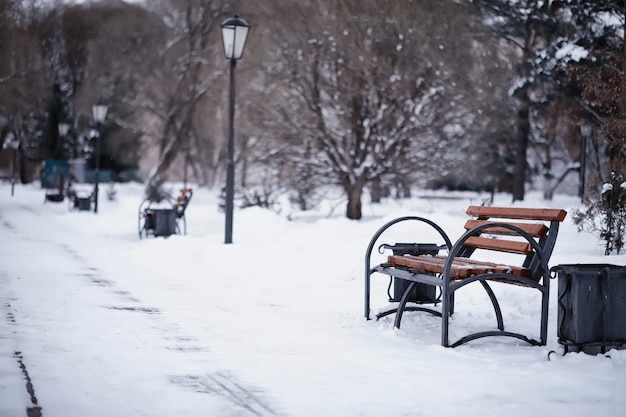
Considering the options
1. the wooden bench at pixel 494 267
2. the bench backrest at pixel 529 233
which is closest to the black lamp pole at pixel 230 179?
the wooden bench at pixel 494 267

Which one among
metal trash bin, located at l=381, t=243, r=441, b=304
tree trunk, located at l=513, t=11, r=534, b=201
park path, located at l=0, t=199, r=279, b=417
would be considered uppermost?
tree trunk, located at l=513, t=11, r=534, b=201

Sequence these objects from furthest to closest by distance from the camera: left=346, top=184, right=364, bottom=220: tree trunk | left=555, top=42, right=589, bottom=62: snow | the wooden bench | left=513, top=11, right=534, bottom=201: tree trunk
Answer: left=513, top=11, right=534, bottom=201: tree trunk
left=346, top=184, right=364, bottom=220: tree trunk
left=555, top=42, right=589, bottom=62: snow
the wooden bench

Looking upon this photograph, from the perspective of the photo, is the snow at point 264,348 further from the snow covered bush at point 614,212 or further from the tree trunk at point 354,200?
the tree trunk at point 354,200

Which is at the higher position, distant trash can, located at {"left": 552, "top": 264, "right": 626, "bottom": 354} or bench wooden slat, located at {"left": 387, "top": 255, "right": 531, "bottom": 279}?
bench wooden slat, located at {"left": 387, "top": 255, "right": 531, "bottom": 279}

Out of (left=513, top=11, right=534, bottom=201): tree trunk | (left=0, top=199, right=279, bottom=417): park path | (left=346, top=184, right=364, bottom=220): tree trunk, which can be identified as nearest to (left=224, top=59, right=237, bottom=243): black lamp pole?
(left=0, top=199, right=279, bottom=417): park path

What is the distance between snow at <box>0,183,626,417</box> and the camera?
547 cm

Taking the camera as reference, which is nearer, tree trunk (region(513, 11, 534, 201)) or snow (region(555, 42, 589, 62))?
snow (region(555, 42, 589, 62))

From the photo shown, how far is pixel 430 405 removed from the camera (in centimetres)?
543

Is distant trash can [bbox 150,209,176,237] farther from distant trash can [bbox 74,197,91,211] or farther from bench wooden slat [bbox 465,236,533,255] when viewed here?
distant trash can [bbox 74,197,91,211]

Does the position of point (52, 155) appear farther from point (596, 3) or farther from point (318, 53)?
point (596, 3)

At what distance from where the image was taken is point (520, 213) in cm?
792

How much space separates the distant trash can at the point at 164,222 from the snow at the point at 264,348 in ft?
14.3

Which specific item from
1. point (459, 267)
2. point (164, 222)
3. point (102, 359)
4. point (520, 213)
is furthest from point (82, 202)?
point (459, 267)

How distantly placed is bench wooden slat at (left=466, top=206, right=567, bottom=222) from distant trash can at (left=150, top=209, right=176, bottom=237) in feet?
35.4
